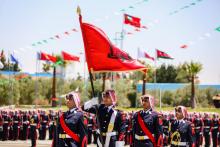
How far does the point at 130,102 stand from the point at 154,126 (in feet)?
166

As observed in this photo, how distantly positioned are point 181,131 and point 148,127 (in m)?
1.41

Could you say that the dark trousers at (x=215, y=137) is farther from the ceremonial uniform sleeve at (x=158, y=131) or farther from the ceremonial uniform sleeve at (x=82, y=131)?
the ceremonial uniform sleeve at (x=82, y=131)

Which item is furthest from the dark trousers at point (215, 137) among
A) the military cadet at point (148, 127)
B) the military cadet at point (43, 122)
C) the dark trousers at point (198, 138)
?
the military cadet at point (148, 127)

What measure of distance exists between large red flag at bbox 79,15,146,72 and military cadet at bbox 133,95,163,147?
140cm

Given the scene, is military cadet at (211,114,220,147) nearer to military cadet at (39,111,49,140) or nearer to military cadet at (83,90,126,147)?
military cadet at (39,111,49,140)

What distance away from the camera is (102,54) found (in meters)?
9.77

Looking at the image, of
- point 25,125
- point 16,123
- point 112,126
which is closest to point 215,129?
point 25,125

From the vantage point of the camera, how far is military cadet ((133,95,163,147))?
35.5ft

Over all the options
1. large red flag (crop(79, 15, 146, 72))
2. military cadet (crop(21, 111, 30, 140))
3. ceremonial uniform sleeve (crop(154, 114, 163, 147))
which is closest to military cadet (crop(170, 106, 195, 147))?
ceremonial uniform sleeve (crop(154, 114, 163, 147))

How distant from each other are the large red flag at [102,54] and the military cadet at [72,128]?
29.6 inches

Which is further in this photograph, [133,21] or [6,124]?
[133,21]

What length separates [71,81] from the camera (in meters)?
69.8

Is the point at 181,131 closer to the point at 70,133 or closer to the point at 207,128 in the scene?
the point at 70,133

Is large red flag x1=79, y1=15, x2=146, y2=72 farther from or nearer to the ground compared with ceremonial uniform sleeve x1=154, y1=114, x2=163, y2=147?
farther from the ground
